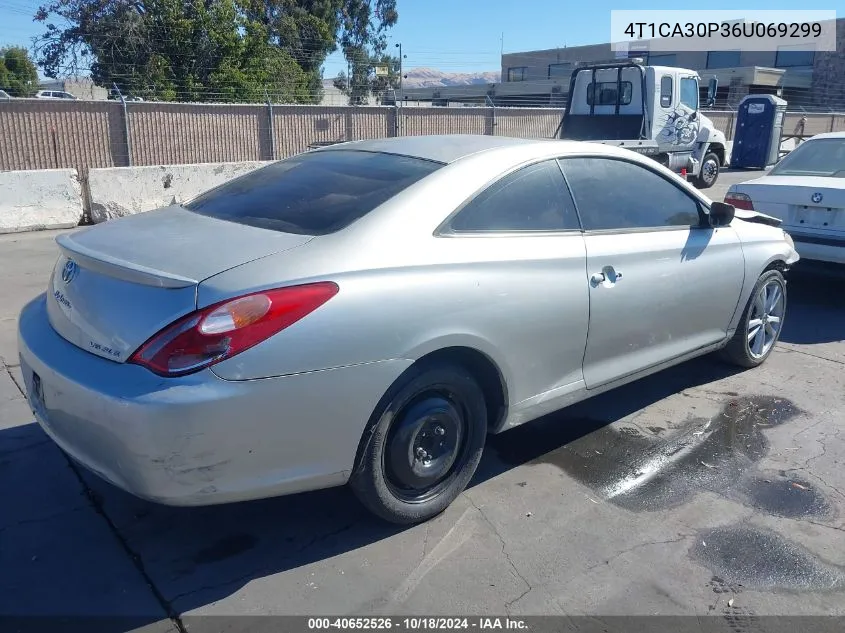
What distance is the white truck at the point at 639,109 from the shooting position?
15.0 m

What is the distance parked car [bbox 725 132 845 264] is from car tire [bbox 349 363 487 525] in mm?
4994

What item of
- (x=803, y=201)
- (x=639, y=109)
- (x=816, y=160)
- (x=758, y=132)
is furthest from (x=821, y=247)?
(x=758, y=132)

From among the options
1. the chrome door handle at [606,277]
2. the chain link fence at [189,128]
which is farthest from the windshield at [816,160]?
the chain link fence at [189,128]

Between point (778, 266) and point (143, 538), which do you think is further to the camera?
point (778, 266)

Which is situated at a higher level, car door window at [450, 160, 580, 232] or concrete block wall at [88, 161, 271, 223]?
car door window at [450, 160, 580, 232]

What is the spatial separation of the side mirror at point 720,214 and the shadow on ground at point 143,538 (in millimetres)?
1933

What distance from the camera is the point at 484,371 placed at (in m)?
3.45

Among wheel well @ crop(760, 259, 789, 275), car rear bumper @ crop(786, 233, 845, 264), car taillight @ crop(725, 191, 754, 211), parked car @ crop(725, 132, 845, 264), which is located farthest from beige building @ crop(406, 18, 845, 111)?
wheel well @ crop(760, 259, 789, 275)

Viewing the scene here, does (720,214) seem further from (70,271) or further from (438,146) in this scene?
(70,271)

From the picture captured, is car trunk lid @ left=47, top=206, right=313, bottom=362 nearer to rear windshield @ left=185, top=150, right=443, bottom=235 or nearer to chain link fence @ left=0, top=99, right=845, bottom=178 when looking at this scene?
rear windshield @ left=185, top=150, right=443, bottom=235

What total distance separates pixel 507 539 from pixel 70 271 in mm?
2236

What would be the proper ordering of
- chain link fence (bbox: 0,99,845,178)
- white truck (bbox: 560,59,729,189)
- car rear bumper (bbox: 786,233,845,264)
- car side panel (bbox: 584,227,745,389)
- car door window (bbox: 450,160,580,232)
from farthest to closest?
white truck (bbox: 560,59,729,189)
chain link fence (bbox: 0,99,845,178)
car rear bumper (bbox: 786,233,845,264)
car side panel (bbox: 584,227,745,389)
car door window (bbox: 450,160,580,232)

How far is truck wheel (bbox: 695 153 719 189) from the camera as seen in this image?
58.3 ft

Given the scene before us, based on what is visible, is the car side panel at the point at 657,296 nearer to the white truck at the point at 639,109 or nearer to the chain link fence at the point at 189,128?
the chain link fence at the point at 189,128
